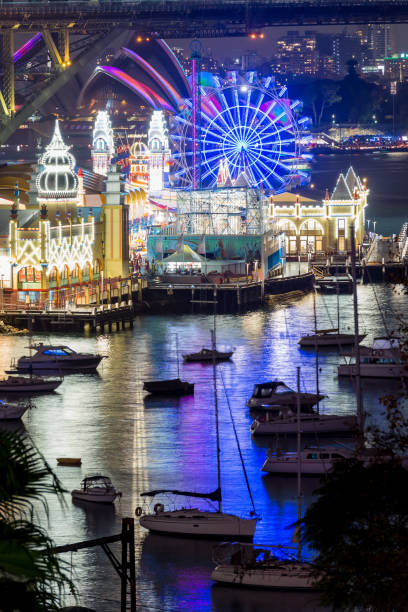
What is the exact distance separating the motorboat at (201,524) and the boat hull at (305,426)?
19.1ft

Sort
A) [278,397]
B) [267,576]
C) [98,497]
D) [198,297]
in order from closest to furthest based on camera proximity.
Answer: [267,576]
[98,497]
[278,397]
[198,297]

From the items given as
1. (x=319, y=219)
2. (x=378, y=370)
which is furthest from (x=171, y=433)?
(x=319, y=219)

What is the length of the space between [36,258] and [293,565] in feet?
83.0

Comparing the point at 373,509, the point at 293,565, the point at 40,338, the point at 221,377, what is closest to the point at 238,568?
the point at 293,565

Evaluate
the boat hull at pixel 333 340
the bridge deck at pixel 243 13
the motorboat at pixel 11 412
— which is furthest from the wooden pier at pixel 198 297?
the bridge deck at pixel 243 13

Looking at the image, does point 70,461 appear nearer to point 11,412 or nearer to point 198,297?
point 11,412

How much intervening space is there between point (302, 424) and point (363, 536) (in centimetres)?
1307

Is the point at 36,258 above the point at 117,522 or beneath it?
above

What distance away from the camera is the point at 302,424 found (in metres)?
23.6

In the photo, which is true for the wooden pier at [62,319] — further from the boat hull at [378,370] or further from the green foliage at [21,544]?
the green foliage at [21,544]

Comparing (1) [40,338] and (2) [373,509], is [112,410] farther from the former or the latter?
(2) [373,509]

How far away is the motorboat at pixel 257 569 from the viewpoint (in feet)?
50.1

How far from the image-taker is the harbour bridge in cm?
5494

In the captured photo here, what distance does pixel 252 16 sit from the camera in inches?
2628
